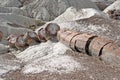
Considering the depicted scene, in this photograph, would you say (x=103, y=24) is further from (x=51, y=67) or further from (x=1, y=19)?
(x=1, y=19)

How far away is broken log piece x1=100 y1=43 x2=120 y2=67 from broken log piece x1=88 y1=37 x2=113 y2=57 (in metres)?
0.12

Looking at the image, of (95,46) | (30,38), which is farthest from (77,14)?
(95,46)

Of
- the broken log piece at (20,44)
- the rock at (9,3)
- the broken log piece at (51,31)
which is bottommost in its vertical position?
the rock at (9,3)

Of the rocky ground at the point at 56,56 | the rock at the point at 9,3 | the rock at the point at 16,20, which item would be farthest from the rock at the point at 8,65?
the rock at the point at 9,3

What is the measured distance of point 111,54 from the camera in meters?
7.03

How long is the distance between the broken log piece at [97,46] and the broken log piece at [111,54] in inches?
4.7

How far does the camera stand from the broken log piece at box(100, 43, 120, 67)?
22.7 feet

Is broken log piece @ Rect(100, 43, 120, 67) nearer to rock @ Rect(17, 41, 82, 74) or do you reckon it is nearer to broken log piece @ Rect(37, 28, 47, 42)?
rock @ Rect(17, 41, 82, 74)

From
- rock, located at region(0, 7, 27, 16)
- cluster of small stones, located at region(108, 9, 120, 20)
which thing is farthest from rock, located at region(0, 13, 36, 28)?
cluster of small stones, located at region(108, 9, 120, 20)

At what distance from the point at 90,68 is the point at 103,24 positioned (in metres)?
3.94

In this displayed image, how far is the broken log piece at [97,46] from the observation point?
7.47 meters

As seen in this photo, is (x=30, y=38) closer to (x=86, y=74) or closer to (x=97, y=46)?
(x=97, y=46)

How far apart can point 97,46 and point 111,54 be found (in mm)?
586

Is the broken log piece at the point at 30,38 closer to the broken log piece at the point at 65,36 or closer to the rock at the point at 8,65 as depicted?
the broken log piece at the point at 65,36
